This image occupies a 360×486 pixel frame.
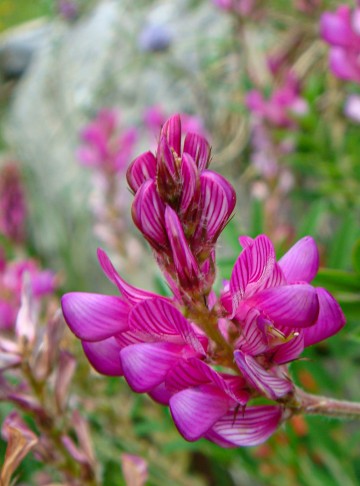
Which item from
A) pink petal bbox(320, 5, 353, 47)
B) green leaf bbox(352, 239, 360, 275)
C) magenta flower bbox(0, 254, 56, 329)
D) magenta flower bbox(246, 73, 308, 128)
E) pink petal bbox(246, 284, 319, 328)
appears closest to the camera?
pink petal bbox(246, 284, 319, 328)

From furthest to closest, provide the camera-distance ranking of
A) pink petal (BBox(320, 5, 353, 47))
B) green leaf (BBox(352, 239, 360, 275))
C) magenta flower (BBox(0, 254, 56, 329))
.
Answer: magenta flower (BBox(0, 254, 56, 329)), pink petal (BBox(320, 5, 353, 47)), green leaf (BBox(352, 239, 360, 275))

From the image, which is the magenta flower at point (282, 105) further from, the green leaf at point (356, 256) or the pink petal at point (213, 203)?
the pink petal at point (213, 203)

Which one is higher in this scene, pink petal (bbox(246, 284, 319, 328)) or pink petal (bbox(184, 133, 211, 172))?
pink petal (bbox(184, 133, 211, 172))

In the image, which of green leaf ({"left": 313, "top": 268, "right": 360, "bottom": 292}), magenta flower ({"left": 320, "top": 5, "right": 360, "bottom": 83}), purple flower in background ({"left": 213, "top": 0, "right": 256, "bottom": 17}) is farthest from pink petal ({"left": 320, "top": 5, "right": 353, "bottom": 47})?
purple flower in background ({"left": 213, "top": 0, "right": 256, "bottom": 17})

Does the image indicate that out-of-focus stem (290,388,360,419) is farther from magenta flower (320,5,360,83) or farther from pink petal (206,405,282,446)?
magenta flower (320,5,360,83)

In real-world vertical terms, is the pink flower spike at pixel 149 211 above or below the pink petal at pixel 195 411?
above

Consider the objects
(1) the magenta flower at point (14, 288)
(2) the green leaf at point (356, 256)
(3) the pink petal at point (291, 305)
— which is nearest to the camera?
(3) the pink petal at point (291, 305)

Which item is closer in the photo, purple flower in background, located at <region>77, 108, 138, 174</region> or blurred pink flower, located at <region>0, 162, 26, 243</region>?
blurred pink flower, located at <region>0, 162, 26, 243</region>

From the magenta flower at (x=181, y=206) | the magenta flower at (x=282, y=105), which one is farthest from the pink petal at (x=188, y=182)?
the magenta flower at (x=282, y=105)
